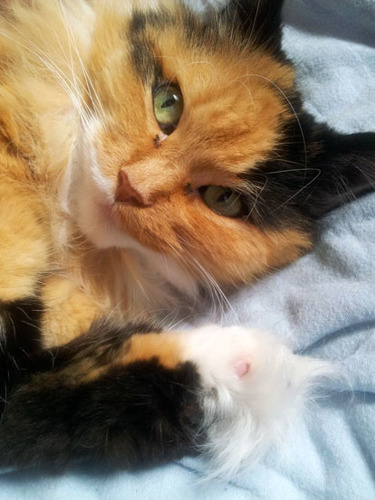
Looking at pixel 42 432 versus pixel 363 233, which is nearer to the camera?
pixel 42 432

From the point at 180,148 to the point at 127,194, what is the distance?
7.2 inches

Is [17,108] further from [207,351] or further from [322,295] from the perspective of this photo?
[322,295]

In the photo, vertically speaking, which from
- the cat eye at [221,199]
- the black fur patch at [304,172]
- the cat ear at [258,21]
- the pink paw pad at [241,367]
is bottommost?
the pink paw pad at [241,367]

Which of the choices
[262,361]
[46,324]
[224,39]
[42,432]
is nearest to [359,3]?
[224,39]

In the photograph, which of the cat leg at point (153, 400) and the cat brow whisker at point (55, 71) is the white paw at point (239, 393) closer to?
the cat leg at point (153, 400)

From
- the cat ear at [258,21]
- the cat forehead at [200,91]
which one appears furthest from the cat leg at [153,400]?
the cat ear at [258,21]

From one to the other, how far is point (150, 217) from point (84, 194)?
21 centimetres

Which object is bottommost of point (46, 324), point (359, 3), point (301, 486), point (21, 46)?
point (301, 486)

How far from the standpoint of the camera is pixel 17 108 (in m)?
1.18

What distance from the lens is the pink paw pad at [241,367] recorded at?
1.05 metres

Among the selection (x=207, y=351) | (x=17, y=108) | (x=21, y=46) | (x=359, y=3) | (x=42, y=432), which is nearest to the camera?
(x=42, y=432)

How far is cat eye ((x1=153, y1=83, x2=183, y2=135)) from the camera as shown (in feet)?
4.00

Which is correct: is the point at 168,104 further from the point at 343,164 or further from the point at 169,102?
the point at 343,164

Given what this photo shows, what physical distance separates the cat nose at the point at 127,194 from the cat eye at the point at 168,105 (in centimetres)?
20
